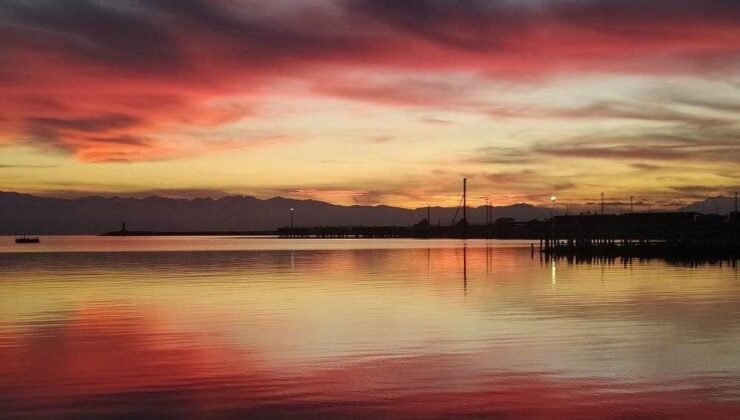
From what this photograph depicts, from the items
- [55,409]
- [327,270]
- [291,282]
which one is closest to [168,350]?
[55,409]

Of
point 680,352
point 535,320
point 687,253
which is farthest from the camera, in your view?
point 687,253

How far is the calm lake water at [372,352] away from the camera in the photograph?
13.1 metres

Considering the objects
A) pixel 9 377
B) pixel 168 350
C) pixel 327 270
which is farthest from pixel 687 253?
pixel 9 377

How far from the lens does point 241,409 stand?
1269cm

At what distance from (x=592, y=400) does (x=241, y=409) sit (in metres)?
5.81

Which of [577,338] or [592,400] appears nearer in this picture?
[592,400]

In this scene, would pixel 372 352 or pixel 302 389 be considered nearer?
pixel 302 389

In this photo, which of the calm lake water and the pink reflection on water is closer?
the pink reflection on water

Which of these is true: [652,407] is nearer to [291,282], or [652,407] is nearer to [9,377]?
[9,377]

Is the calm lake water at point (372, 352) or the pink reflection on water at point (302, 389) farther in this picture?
the calm lake water at point (372, 352)

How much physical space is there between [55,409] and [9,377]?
3376 millimetres

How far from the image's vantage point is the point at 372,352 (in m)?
18.3

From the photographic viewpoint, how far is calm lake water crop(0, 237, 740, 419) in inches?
517

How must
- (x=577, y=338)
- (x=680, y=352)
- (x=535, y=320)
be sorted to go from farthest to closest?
(x=535, y=320), (x=577, y=338), (x=680, y=352)
